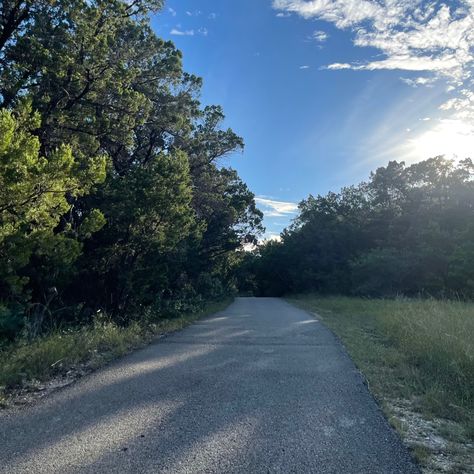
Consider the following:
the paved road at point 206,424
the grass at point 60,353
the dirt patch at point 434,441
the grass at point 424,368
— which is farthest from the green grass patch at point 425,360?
the grass at point 60,353

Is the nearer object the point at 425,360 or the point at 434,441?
the point at 434,441

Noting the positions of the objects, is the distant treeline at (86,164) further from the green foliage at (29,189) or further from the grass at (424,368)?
the grass at (424,368)

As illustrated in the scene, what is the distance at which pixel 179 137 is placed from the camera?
1855cm

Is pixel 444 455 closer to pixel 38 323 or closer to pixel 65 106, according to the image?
pixel 38 323

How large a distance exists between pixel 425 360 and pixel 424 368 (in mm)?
361

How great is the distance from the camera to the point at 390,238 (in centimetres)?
4453

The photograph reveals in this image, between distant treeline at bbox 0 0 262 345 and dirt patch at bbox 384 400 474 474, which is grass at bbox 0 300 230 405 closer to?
distant treeline at bbox 0 0 262 345

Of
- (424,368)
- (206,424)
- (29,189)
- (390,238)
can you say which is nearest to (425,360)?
(424,368)

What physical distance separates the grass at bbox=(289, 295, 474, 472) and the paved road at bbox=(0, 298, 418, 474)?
0.38m

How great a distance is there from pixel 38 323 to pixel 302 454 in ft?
26.9

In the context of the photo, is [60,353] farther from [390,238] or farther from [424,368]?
[390,238]

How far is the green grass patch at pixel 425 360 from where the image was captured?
5836mm

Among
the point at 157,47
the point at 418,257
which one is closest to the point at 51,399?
the point at 157,47

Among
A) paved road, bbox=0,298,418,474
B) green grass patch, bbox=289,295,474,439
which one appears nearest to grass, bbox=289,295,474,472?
green grass patch, bbox=289,295,474,439
